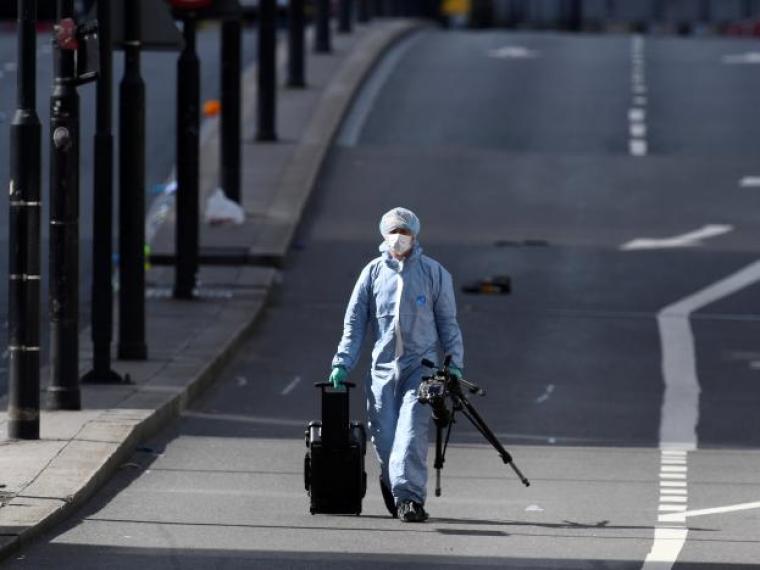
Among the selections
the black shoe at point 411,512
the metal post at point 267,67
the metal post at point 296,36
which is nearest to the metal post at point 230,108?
the metal post at point 267,67

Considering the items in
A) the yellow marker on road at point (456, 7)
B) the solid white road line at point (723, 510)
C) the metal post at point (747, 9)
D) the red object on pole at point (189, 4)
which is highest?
the red object on pole at point (189, 4)

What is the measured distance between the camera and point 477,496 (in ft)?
45.4

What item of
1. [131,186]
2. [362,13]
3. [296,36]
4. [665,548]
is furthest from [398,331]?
[362,13]

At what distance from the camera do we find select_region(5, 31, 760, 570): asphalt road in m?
12.2

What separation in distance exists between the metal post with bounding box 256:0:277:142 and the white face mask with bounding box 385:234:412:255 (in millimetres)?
18547

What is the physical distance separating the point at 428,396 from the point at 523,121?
24585mm

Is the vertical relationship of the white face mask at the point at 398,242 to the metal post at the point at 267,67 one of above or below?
above

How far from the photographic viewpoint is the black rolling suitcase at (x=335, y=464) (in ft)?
Answer: 41.7

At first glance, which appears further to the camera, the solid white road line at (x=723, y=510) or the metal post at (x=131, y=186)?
the metal post at (x=131, y=186)

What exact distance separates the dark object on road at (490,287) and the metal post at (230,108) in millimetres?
3811

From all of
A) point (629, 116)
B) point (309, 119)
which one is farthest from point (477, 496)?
point (629, 116)

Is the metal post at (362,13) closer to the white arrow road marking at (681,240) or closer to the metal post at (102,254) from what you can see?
the white arrow road marking at (681,240)

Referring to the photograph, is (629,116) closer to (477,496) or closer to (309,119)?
(309,119)

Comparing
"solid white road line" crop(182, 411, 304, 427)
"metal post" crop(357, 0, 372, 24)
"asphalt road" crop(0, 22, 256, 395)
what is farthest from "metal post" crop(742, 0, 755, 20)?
"solid white road line" crop(182, 411, 304, 427)
